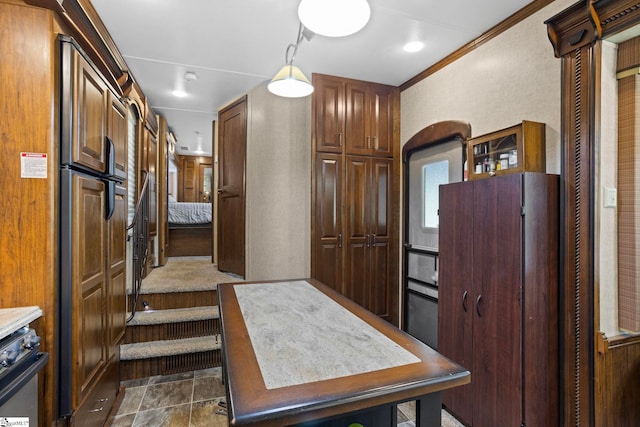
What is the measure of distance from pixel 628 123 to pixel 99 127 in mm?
3203

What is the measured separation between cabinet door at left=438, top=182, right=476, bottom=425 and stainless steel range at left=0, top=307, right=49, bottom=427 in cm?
246

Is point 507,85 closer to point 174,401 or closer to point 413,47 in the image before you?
point 413,47

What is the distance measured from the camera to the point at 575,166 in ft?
6.23

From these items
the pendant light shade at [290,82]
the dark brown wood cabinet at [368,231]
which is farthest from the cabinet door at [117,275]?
the dark brown wood cabinet at [368,231]

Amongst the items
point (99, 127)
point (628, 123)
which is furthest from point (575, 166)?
point (99, 127)

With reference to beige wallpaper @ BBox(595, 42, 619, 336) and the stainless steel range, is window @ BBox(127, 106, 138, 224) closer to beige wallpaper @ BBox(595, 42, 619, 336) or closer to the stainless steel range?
the stainless steel range

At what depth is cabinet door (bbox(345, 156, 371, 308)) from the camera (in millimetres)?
3611

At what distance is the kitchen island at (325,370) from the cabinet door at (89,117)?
1171mm

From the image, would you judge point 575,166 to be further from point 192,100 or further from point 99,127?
point 192,100

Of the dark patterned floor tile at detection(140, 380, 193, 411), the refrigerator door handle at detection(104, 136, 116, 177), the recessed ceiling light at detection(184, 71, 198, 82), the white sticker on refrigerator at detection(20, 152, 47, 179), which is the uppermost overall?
the recessed ceiling light at detection(184, 71, 198, 82)

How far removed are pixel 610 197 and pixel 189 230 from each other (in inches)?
235

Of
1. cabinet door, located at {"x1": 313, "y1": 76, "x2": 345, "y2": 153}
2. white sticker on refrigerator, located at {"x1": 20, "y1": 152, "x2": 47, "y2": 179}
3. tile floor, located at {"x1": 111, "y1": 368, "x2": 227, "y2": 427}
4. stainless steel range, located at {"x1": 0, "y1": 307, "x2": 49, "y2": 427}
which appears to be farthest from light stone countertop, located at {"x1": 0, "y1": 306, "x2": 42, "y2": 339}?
cabinet door, located at {"x1": 313, "y1": 76, "x2": 345, "y2": 153}

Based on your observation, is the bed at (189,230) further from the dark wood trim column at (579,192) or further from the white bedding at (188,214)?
the dark wood trim column at (579,192)

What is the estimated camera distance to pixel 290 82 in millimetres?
2240
